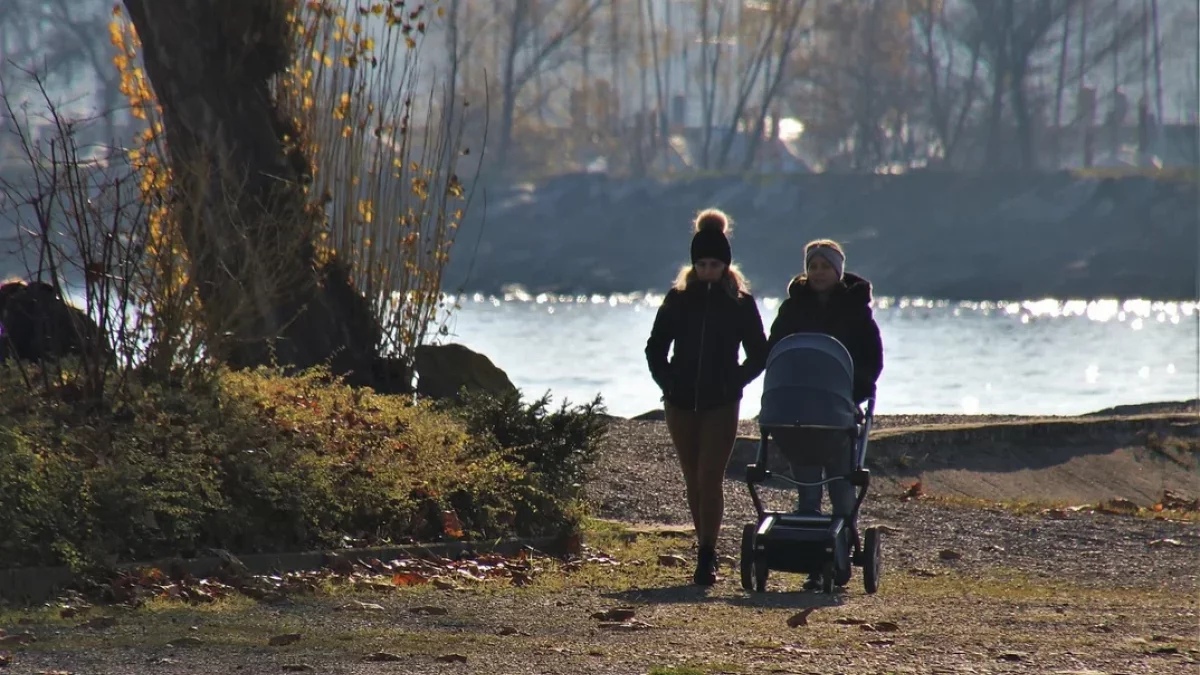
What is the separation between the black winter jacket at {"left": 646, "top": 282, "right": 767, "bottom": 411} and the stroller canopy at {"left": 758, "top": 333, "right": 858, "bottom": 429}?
1.41 ft

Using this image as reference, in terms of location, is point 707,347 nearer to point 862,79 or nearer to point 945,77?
point 862,79

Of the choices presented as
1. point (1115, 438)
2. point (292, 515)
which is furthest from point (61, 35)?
point (292, 515)

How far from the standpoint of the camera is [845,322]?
9.28m

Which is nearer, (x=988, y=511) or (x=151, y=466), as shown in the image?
(x=151, y=466)

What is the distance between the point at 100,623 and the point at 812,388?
3.57 meters

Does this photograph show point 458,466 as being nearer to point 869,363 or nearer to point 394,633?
point 869,363

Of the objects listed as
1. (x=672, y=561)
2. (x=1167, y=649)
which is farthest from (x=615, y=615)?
(x=672, y=561)

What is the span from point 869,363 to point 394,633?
3.12 meters

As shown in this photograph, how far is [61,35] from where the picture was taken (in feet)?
301

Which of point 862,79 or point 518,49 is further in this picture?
point 518,49

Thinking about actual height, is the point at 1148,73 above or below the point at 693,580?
above

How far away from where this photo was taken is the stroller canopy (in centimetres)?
895

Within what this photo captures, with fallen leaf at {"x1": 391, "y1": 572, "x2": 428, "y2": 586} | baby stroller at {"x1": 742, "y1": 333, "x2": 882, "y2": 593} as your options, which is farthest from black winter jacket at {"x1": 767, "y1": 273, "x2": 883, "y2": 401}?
fallen leaf at {"x1": 391, "y1": 572, "x2": 428, "y2": 586}

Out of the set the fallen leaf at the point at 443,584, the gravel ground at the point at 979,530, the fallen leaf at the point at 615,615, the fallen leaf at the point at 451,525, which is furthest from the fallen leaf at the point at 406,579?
the gravel ground at the point at 979,530
